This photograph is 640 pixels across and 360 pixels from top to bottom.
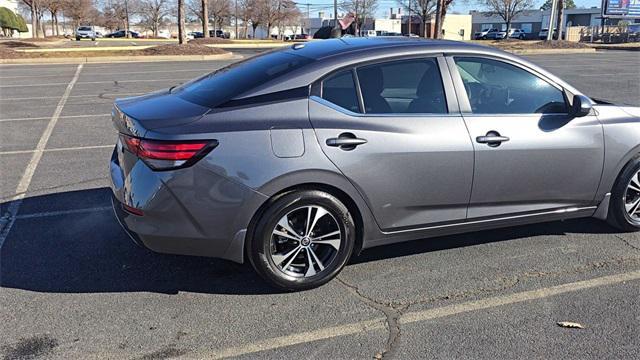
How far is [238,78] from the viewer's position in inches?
154

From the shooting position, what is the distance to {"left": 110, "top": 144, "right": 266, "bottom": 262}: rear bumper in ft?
10.9

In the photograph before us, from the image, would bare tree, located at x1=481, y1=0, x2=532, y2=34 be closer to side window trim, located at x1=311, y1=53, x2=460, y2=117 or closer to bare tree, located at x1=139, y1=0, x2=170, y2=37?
bare tree, located at x1=139, y1=0, x2=170, y2=37

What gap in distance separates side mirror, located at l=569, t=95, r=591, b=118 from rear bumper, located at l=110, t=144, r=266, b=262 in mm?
2484

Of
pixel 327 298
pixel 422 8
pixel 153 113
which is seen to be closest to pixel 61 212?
pixel 153 113

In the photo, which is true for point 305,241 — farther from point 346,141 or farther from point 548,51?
point 548,51

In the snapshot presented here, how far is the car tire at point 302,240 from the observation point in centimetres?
350

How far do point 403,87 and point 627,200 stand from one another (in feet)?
7.36

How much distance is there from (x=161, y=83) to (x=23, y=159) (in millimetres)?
8722

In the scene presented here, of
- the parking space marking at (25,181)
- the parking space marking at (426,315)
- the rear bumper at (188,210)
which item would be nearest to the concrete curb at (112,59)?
the parking space marking at (25,181)

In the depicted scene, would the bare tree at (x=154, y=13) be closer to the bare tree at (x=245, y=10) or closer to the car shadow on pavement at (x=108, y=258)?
the bare tree at (x=245, y=10)

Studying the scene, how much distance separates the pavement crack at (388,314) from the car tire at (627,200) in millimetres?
2221

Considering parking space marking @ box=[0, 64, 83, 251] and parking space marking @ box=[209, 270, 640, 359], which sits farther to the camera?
parking space marking @ box=[0, 64, 83, 251]

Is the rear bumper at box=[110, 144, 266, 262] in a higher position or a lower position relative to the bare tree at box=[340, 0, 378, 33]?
lower

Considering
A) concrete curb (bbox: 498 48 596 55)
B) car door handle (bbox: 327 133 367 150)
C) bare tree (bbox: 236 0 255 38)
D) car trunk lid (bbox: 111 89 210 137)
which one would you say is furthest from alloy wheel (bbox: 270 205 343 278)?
bare tree (bbox: 236 0 255 38)
